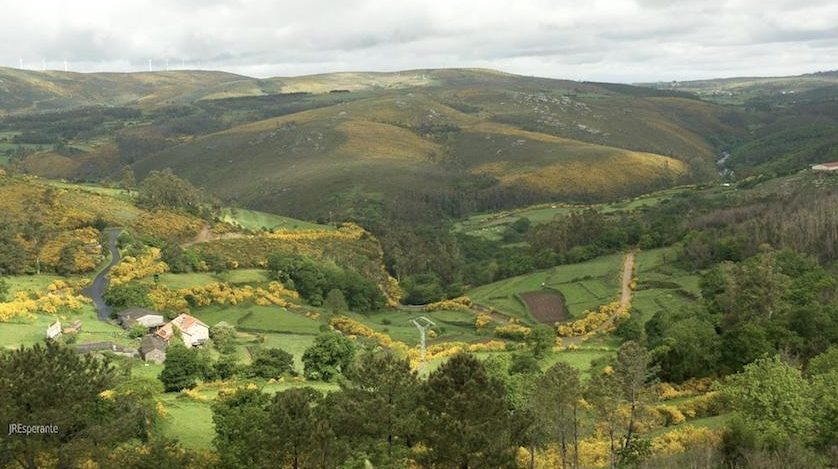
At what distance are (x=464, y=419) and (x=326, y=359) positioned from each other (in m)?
26.3

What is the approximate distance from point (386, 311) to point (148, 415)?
2835 inches

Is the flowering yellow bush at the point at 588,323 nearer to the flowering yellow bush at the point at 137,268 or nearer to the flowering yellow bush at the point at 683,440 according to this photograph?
the flowering yellow bush at the point at 683,440

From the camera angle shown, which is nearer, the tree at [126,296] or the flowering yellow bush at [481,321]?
the tree at [126,296]

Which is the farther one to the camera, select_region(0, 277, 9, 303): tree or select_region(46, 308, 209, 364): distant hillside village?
select_region(0, 277, 9, 303): tree

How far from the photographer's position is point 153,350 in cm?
5656

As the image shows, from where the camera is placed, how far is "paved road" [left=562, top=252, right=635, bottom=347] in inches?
3095

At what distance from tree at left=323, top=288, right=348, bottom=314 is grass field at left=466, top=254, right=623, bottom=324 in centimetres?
2326

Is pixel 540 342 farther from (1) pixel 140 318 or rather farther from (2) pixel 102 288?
(2) pixel 102 288

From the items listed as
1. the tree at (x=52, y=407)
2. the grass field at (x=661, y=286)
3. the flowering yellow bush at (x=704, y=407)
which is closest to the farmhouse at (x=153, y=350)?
the tree at (x=52, y=407)

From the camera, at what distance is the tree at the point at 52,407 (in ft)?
80.8

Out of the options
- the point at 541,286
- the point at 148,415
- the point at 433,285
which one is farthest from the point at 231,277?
the point at 148,415

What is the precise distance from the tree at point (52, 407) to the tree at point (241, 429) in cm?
463

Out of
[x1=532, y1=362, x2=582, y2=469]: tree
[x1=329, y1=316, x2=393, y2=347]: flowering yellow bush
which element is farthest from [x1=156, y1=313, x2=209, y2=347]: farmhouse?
[x1=532, y1=362, x2=582, y2=469]: tree

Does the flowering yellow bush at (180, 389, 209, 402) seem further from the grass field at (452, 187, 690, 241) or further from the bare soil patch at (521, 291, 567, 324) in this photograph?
the grass field at (452, 187, 690, 241)
